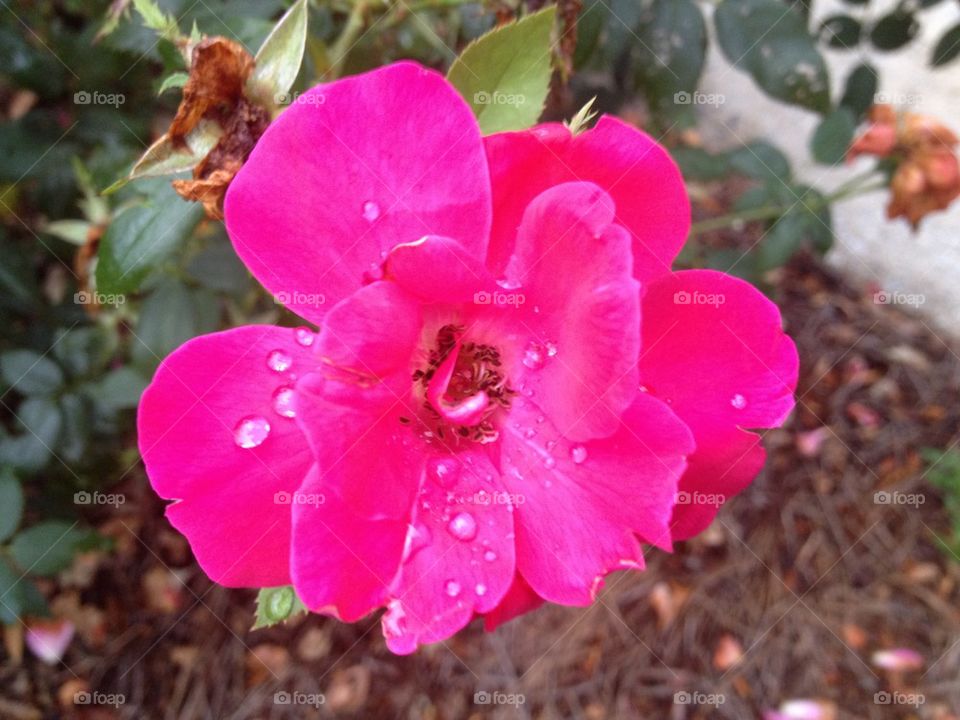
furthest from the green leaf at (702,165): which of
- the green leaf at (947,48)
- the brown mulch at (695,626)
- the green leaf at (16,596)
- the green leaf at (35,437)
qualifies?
the green leaf at (16,596)

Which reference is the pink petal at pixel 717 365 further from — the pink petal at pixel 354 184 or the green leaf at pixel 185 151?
the green leaf at pixel 185 151

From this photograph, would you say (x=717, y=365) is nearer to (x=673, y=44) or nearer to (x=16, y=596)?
(x=673, y=44)

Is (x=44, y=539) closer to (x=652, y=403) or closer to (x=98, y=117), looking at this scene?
(x=98, y=117)

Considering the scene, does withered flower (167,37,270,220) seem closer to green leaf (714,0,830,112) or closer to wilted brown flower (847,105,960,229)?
green leaf (714,0,830,112)

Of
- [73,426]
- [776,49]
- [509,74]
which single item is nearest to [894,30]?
[776,49]

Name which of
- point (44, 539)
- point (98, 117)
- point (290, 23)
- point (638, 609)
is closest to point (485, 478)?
point (290, 23)

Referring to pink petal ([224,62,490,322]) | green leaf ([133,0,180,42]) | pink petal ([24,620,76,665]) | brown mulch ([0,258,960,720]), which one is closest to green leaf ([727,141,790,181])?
brown mulch ([0,258,960,720])
